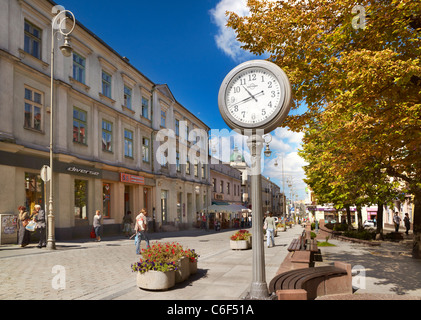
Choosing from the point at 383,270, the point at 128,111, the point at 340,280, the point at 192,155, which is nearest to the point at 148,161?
the point at 128,111

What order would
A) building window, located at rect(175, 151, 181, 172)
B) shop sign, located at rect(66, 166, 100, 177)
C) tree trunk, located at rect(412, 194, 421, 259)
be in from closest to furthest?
tree trunk, located at rect(412, 194, 421, 259) < shop sign, located at rect(66, 166, 100, 177) < building window, located at rect(175, 151, 181, 172)

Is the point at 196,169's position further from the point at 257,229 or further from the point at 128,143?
the point at 257,229

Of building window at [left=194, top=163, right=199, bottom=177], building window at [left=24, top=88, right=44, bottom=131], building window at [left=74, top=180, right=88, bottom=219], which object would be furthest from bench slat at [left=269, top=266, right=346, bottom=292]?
building window at [left=194, top=163, right=199, bottom=177]

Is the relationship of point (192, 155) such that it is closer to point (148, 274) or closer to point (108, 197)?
point (108, 197)

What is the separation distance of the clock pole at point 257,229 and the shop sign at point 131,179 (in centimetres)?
2112

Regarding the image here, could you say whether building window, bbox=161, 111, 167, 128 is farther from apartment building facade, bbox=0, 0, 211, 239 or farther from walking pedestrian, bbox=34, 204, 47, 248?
walking pedestrian, bbox=34, 204, 47, 248

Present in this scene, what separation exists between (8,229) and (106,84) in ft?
42.8

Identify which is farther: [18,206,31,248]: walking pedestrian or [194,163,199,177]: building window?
[194,163,199,177]: building window

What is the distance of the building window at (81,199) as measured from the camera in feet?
67.5

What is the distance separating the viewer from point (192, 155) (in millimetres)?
42125

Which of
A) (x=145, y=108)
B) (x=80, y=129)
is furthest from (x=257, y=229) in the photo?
(x=145, y=108)

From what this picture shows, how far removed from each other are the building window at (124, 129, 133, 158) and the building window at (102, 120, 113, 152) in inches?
82.3

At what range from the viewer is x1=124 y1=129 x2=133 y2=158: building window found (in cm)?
2695
